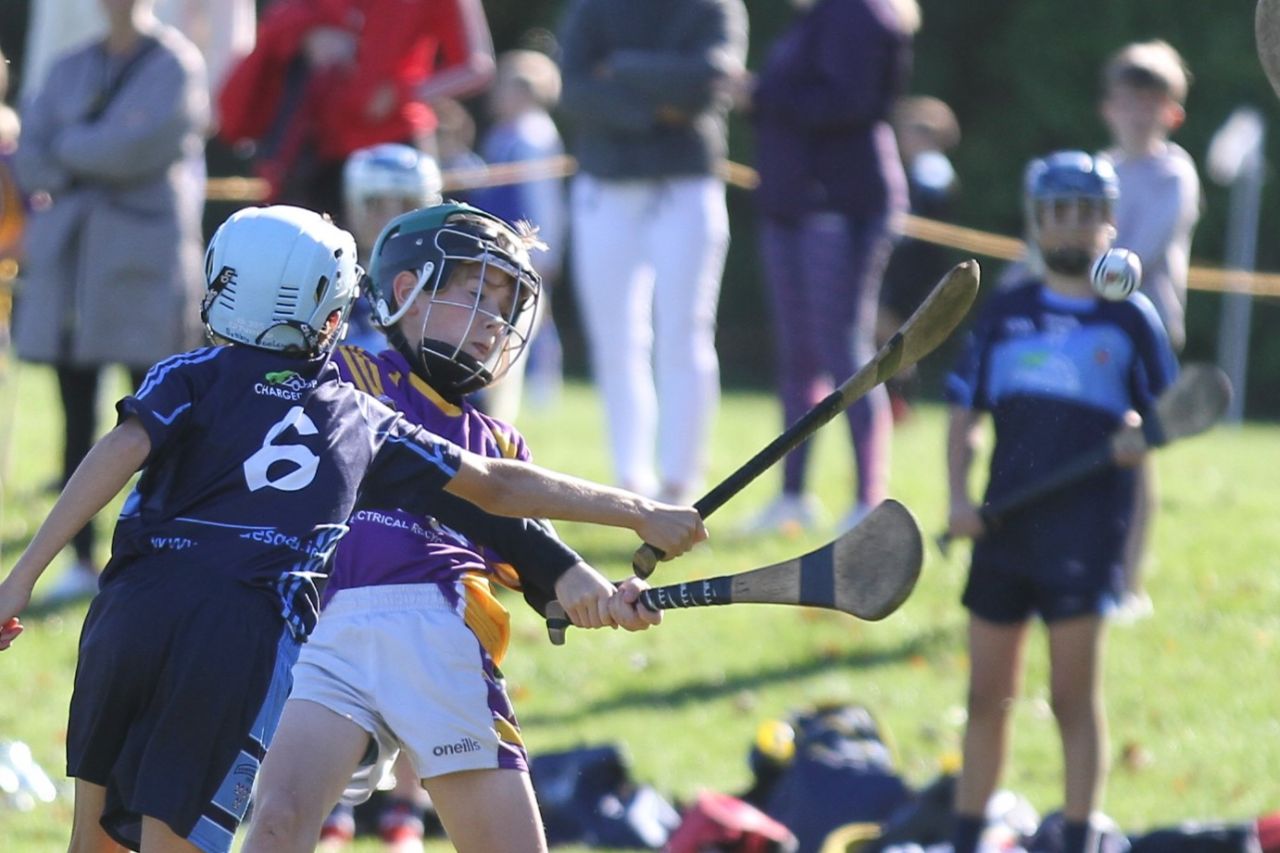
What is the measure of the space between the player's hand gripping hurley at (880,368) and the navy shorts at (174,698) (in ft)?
2.49

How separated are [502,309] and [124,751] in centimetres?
109

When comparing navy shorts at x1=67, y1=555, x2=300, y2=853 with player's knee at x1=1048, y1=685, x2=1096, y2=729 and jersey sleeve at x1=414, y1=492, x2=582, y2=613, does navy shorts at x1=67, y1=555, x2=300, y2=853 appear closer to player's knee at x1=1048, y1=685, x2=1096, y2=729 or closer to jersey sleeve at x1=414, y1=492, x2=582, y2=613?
jersey sleeve at x1=414, y1=492, x2=582, y2=613

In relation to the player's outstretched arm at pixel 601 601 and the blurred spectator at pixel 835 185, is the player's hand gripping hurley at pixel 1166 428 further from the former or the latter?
the blurred spectator at pixel 835 185

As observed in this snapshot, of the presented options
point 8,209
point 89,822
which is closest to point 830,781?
point 89,822

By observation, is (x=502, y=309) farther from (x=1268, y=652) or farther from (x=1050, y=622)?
(x=1268, y=652)

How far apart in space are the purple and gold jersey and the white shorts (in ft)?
0.11

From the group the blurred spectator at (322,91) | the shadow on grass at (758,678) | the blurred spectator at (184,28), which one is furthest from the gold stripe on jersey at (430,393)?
the blurred spectator at (184,28)

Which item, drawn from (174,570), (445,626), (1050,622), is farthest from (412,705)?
(1050,622)

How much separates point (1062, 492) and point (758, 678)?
2115 millimetres

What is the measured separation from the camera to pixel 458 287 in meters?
4.00

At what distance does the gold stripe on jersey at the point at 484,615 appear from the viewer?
3.95 meters

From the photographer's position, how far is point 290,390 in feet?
12.3

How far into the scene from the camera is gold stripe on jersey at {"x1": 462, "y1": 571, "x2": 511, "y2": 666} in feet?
13.0

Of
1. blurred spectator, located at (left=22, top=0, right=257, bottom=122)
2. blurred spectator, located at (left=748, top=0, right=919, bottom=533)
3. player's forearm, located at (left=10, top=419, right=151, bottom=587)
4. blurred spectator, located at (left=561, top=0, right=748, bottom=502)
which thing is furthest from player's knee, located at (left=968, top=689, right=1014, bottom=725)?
blurred spectator, located at (left=22, top=0, right=257, bottom=122)
